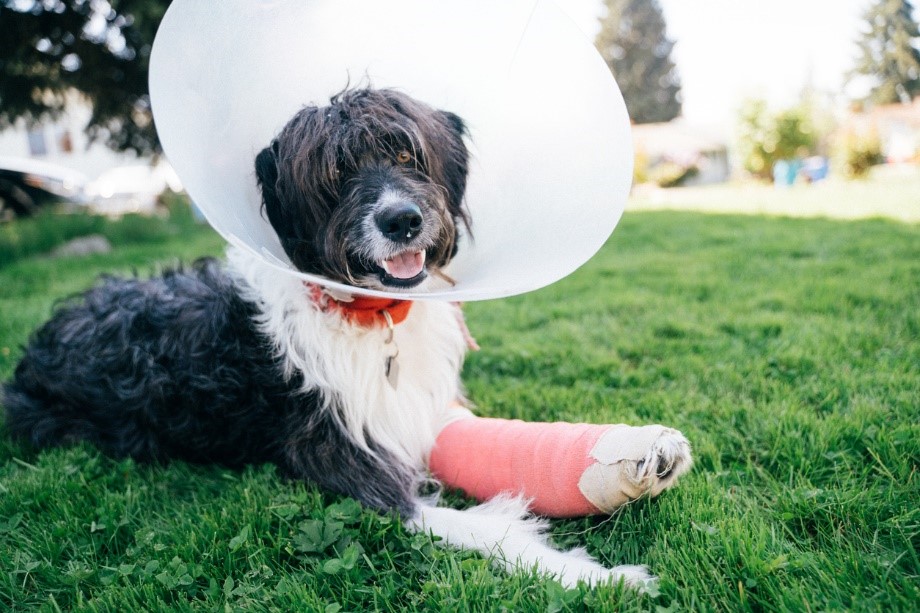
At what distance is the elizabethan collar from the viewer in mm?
2143

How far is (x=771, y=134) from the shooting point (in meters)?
23.3

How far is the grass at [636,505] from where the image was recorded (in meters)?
1.67

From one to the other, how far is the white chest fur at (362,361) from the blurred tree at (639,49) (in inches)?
1854

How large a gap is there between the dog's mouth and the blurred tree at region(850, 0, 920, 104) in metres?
7.29

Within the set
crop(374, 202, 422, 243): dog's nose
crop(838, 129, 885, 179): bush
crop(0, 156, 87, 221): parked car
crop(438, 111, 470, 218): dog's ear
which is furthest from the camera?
crop(838, 129, 885, 179): bush

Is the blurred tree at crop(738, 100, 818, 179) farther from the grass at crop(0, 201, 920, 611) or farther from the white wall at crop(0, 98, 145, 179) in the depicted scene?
the white wall at crop(0, 98, 145, 179)

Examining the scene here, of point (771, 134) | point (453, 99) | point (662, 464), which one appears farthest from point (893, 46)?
point (771, 134)

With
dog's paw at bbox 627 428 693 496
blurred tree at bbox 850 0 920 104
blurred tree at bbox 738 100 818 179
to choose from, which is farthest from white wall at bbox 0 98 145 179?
dog's paw at bbox 627 428 693 496

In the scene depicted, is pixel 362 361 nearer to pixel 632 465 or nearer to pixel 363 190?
pixel 363 190

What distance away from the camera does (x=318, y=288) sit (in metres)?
2.37

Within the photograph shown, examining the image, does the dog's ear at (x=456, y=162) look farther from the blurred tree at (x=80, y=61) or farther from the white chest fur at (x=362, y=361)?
the blurred tree at (x=80, y=61)

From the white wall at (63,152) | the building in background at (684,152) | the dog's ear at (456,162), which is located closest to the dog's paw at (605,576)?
the dog's ear at (456,162)

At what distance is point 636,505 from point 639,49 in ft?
162

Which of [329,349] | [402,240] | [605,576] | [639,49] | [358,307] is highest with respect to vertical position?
[639,49]
